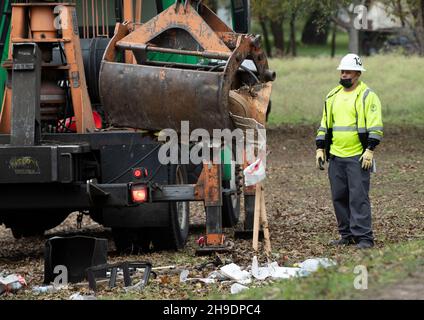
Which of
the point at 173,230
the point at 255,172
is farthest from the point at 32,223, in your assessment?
the point at 255,172

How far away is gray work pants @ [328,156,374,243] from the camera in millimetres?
11352

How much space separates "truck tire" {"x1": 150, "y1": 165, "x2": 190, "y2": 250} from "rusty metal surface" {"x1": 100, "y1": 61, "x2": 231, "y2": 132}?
796mm

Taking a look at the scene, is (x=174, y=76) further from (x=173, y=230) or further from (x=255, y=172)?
(x=173, y=230)

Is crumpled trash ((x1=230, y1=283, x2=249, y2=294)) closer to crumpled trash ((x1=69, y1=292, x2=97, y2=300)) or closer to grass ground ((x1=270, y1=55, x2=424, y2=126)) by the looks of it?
crumpled trash ((x1=69, y1=292, x2=97, y2=300))

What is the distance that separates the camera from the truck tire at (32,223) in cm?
1321

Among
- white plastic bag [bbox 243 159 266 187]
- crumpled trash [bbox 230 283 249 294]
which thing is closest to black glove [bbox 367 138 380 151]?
white plastic bag [bbox 243 159 266 187]

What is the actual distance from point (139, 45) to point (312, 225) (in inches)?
155

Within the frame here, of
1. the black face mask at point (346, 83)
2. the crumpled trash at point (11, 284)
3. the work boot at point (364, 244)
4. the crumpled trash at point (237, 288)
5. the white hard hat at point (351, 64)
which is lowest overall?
the work boot at point (364, 244)

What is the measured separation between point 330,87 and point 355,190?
89.3 ft

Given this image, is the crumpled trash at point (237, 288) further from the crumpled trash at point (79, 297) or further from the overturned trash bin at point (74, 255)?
the overturned trash bin at point (74, 255)

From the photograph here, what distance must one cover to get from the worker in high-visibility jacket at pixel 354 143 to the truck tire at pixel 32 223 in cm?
328

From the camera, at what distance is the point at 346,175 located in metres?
11.5

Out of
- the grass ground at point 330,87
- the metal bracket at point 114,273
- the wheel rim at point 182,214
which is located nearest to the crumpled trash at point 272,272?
the metal bracket at point 114,273
